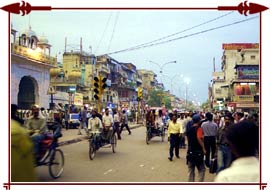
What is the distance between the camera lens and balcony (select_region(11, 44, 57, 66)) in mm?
18797

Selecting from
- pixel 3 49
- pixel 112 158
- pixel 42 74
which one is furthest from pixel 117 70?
pixel 3 49

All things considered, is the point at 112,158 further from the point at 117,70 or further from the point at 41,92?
the point at 117,70

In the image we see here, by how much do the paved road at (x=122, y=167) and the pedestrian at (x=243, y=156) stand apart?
14.8 feet

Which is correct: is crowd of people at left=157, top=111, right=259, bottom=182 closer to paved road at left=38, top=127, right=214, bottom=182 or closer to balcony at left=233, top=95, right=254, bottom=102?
paved road at left=38, top=127, right=214, bottom=182

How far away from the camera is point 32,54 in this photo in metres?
21.7

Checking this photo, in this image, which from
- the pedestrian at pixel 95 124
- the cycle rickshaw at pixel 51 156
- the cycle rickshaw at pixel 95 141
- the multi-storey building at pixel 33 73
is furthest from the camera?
the multi-storey building at pixel 33 73

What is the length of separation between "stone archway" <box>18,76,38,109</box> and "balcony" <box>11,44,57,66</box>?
1417mm

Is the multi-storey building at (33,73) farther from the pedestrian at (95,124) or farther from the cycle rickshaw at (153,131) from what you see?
the pedestrian at (95,124)

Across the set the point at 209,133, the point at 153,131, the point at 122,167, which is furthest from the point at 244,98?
the point at 122,167

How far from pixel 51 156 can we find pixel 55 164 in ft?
0.62

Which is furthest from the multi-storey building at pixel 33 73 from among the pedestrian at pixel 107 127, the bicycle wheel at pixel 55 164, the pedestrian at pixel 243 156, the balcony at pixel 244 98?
the pedestrian at pixel 243 156

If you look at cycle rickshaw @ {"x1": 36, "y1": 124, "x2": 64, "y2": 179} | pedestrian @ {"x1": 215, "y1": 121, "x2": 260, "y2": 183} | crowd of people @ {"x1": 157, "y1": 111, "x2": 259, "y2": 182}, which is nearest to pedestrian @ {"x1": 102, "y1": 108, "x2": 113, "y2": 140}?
crowd of people @ {"x1": 157, "y1": 111, "x2": 259, "y2": 182}

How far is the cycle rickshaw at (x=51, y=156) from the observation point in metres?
6.99

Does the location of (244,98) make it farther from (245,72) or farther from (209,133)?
(209,133)
